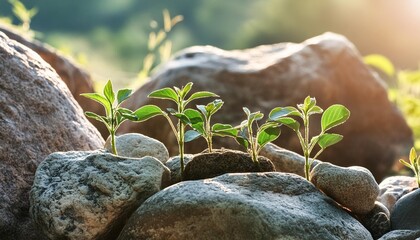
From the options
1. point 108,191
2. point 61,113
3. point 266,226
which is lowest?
point 266,226

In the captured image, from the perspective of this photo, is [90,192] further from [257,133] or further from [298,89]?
[298,89]

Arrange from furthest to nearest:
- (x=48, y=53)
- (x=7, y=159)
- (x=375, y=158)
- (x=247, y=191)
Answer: (x=375, y=158) < (x=48, y=53) < (x=7, y=159) < (x=247, y=191)

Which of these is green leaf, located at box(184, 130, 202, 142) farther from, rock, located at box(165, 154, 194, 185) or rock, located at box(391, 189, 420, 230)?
rock, located at box(391, 189, 420, 230)

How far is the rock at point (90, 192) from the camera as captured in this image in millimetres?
2252

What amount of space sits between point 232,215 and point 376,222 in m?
0.69

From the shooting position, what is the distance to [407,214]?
2.56m

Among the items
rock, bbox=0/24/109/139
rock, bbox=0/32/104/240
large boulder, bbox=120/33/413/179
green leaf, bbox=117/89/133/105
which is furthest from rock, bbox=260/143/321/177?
rock, bbox=0/24/109/139

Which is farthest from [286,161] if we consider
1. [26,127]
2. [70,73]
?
[70,73]

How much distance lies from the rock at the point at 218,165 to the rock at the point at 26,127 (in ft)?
2.07

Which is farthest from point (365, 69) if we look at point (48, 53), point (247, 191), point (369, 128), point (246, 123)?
point (247, 191)

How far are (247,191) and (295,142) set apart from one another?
2668 millimetres

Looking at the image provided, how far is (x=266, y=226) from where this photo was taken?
211cm

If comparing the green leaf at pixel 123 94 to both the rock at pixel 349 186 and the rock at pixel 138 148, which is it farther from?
the rock at pixel 349 186

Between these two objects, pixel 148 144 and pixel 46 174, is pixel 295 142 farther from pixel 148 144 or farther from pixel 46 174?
pixel 46 174
